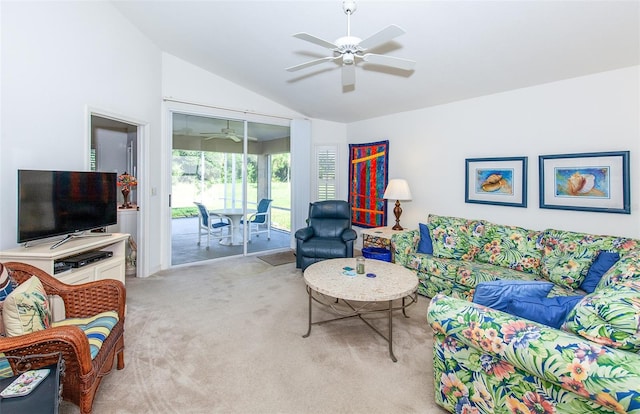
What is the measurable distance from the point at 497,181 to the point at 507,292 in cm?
251

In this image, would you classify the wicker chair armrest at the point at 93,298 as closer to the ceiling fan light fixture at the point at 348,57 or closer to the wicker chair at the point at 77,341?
the wicker chair at the point at 77,341

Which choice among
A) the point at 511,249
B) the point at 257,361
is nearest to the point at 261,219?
the point at 257,361

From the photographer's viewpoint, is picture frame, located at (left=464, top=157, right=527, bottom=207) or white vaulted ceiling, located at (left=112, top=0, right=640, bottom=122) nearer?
white vaulted ceiling, located at (left=112, top=0, right=640, bottom=122)

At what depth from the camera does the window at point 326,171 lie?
617 centimetres

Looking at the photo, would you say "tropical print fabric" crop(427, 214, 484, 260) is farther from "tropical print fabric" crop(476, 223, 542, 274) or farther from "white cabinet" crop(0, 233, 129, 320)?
"white cabinet" crop(0, 233, 129, 320)

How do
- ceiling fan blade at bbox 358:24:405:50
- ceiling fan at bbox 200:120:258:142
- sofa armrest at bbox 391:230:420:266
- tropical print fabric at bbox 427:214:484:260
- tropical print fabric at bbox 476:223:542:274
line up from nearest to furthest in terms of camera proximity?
1. ceiling fan blade at bbox 358:24:405:50
2. tropical print fabric at bbox 476:223:542:274
3. tropical print fabric at bbox 427:214:484:260
4. sofa armrest at bbox 391:230:420:266
5. ceiling fan at bbox 200:120:258:142

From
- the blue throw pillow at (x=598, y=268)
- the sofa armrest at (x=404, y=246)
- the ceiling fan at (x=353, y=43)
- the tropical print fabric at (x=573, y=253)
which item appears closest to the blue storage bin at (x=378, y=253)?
the sofa armrest at (x=404, y=246)

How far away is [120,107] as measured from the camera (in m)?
3.74

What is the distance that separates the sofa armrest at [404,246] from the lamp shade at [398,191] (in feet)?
2.44

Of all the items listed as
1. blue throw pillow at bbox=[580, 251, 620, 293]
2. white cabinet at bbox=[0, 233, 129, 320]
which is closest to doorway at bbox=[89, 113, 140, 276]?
white cabinet at bbox=[0, 233, 129, 320]

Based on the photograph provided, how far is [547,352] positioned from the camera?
135 centimetres

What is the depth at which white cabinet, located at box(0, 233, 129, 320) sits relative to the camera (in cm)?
234

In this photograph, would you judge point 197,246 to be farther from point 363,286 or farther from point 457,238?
point 457,238

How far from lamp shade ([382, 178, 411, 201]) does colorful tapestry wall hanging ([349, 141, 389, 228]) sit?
743 millimetres
